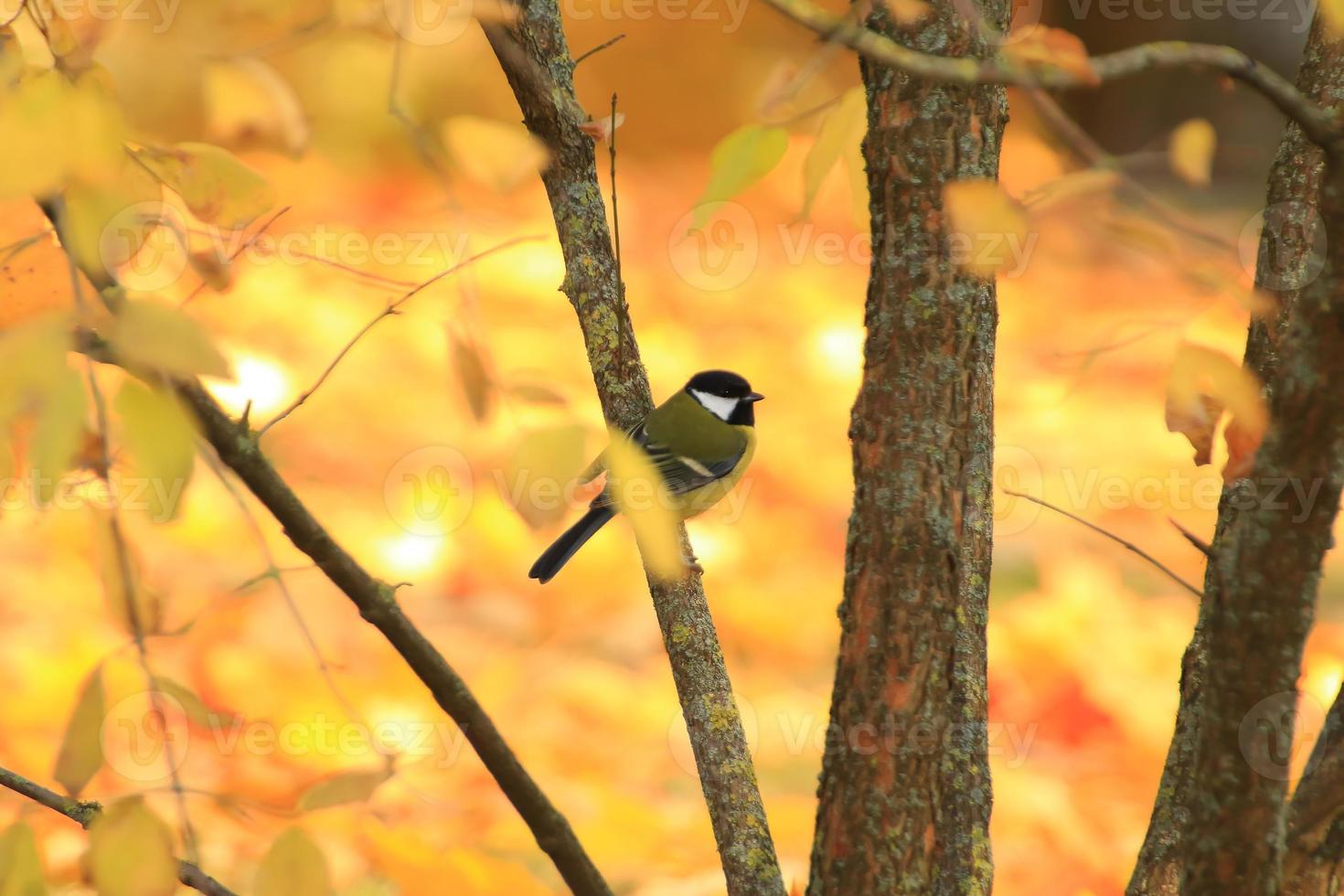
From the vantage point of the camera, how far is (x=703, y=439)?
2.92 metres

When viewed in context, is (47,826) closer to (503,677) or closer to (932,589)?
(503,677)

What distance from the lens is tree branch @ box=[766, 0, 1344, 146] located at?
68 centimetres

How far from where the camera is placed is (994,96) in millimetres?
1183

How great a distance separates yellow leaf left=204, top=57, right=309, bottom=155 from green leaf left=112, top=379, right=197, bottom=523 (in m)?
0.28

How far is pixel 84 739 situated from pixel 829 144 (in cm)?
74

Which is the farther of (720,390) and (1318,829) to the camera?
(720,390)

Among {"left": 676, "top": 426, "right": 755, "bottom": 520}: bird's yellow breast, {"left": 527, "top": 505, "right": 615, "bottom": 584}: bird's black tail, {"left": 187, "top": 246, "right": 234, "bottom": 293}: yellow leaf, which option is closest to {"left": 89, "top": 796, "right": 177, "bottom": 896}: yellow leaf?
{"left": 187, "top": 246, "right": 234, "bottom": 293}: yellow leaf

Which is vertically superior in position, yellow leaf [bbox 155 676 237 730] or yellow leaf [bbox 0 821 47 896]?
yellow leaf [bbox 155 676 237 730]
